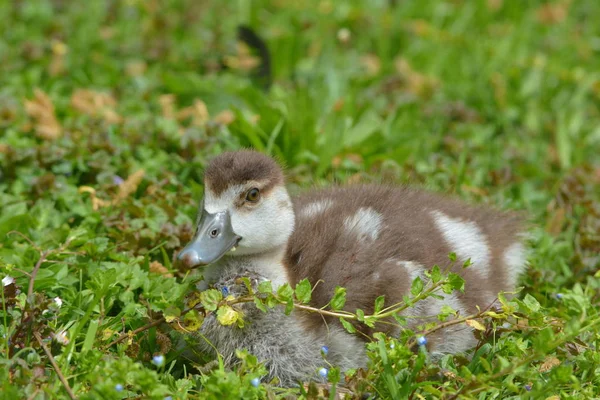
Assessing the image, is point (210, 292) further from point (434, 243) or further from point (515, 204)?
point (515, 204)

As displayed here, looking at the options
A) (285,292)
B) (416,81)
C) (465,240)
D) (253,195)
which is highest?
(253,195)

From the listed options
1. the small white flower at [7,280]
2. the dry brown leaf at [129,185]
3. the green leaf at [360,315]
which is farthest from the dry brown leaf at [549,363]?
the dry brown leaf at [129,185]

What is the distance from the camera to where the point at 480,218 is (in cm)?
385

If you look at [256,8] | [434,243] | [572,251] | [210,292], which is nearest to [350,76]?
[256,8]

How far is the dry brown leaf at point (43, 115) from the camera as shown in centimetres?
471

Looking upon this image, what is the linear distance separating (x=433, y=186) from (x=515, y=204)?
448mm

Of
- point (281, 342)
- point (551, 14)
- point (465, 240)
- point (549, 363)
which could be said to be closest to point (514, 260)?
point (465, 240)

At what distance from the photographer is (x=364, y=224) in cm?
348

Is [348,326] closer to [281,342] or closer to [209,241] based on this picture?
[281,342]

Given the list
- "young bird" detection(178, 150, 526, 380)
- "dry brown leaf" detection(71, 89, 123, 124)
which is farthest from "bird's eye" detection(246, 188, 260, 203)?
"dry brown leaf" detection(71, 89, 123, 124)

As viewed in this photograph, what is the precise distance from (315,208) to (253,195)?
1.81 feet

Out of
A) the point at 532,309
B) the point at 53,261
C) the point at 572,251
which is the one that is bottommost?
the point at 572,251

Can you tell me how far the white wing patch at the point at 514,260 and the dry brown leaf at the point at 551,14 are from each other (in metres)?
3.63

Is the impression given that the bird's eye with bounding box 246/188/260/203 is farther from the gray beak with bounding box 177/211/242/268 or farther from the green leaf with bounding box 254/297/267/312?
the green leaf with bounding box 254/297/267/312
